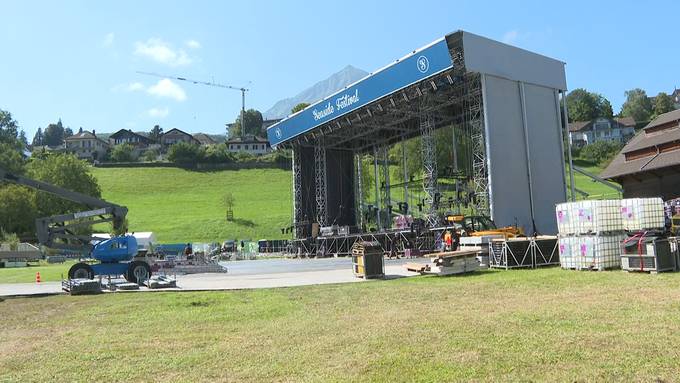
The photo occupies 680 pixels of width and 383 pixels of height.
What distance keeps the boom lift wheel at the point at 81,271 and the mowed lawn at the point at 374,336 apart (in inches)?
268

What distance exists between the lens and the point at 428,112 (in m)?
37.9

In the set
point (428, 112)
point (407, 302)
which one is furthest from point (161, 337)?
point (428, 112)

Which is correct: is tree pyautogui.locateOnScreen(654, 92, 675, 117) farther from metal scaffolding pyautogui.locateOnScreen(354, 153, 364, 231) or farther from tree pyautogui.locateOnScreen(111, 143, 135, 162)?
Result: tree pyautogui.locateOnScreen(111, 143, 135, 162)

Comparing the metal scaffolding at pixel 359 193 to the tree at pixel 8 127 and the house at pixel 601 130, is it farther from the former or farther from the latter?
the tree at pixel 8 127

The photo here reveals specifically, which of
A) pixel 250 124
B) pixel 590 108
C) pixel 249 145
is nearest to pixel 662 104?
pixel 590 108

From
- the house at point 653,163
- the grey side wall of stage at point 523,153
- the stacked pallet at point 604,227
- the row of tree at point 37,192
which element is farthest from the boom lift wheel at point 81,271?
the row of tree at point 37,192

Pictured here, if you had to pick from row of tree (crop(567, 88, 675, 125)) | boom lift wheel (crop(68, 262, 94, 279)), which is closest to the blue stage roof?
boom lift wheel (crop(68, 262, 94, 279))

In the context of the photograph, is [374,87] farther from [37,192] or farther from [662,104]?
[662,104]

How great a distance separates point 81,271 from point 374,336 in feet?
52.6

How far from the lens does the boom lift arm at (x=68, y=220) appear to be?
72.9ft

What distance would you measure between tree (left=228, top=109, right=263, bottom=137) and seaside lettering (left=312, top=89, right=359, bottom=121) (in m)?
123

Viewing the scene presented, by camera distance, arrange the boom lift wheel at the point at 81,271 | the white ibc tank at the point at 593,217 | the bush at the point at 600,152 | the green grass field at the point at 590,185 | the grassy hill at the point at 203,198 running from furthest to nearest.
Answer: the bush at the point at 600,152 < the green grass field at the point at 590,185 < the grassy hill at the point at 203,198 < the boom lift wheel at the point at 81,271 < the white ibc tank at the point at 593,217

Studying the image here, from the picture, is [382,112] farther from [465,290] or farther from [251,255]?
[465,290]

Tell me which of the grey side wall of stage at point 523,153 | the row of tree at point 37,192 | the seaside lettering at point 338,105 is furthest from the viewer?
the row of tree at point 37,192
